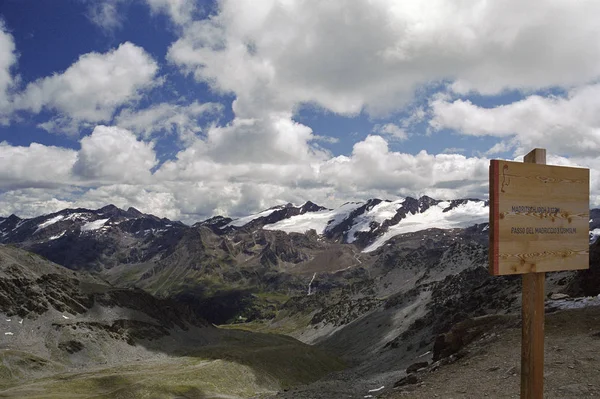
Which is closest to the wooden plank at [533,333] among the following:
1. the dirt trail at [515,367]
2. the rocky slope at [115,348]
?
the dirt trail at [515,367]

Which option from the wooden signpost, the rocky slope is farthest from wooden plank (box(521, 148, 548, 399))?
the rocky slope

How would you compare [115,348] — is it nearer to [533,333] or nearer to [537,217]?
[533,333]

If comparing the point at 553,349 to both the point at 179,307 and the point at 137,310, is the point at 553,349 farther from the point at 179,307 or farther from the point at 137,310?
the point at 179,307

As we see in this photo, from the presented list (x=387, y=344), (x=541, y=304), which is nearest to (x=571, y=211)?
(x=541, y=304)

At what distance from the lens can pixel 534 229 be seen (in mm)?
11141

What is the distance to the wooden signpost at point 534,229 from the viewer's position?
10609 millimetres

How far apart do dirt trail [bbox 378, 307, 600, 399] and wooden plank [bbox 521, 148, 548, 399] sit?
9.73m

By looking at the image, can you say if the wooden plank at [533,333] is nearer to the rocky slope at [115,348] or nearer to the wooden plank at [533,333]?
the wooden plank at [533,333]

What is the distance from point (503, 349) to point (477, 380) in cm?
589

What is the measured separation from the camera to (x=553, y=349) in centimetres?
2589

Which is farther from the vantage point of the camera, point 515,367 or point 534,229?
point 515,367

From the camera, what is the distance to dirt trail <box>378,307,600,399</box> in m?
20.8

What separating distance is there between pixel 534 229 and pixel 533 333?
2.75 metres

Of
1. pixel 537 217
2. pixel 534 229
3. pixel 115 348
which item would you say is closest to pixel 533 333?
pixel 534 229
